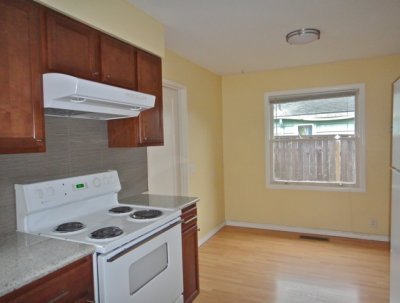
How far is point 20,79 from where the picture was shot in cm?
134

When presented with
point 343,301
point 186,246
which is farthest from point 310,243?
point 186,246

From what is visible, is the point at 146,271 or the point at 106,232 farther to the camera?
the point at 146,271

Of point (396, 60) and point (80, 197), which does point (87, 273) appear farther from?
point (396, 60)

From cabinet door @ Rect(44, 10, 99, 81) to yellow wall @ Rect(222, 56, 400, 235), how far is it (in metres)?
2.85

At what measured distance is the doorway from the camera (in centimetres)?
296

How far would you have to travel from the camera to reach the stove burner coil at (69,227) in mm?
1602

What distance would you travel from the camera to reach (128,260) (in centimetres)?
153

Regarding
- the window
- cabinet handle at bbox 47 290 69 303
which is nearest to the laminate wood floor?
the window

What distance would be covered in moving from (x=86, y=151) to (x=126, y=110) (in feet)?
1.49

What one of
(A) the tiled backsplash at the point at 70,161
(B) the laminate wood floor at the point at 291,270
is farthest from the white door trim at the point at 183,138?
(B) the laminate wood floor at the point at 291,270

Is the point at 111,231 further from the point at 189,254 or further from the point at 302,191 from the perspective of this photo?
the point at 302,191

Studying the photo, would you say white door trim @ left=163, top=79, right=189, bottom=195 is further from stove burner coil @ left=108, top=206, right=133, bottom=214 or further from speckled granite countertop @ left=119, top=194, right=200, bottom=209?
stove burner coil @ left=108, top=206, right=133, bottom=214

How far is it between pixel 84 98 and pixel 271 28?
1811 millimetres

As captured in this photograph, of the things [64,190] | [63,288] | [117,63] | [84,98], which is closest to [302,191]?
[117,63]
